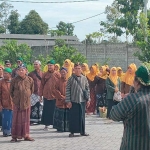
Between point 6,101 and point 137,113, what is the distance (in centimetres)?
610

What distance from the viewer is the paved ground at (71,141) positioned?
32.2 ft

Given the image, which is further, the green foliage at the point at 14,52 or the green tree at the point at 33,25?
the green tree at the point at 33,25

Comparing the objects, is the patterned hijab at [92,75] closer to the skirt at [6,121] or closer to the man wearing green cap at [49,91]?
the man wearing green cap at [49,91]

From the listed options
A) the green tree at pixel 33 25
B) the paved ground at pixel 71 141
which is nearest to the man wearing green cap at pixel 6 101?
the paved ground at pixel 71 141

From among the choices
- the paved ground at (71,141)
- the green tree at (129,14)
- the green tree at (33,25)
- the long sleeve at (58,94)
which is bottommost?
the paved ground at (71,141)

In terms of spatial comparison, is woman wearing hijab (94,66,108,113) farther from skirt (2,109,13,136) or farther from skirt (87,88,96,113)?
skirt (2,109,13,136)

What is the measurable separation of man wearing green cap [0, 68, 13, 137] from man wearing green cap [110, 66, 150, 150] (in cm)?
594

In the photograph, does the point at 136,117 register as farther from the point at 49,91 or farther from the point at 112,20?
the point at 112,20

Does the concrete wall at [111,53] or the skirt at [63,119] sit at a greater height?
the concrete wall at [111,53]

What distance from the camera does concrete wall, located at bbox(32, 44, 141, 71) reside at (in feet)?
86.3

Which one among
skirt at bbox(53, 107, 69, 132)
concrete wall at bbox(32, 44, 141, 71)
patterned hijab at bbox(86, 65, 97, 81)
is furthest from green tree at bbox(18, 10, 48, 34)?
skirt at bbox(53, 107, 69, 132)

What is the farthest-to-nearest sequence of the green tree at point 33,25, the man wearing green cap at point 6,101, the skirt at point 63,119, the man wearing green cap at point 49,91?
the green tree at point 33,25, the man wearing green cap at point 49,91, the skirt at point 63,119, the man wearing green cap at point 6,101

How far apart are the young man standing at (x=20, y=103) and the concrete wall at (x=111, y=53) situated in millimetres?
15926

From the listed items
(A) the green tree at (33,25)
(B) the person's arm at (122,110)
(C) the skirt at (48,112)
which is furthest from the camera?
(A) the green tree at (33,25)
